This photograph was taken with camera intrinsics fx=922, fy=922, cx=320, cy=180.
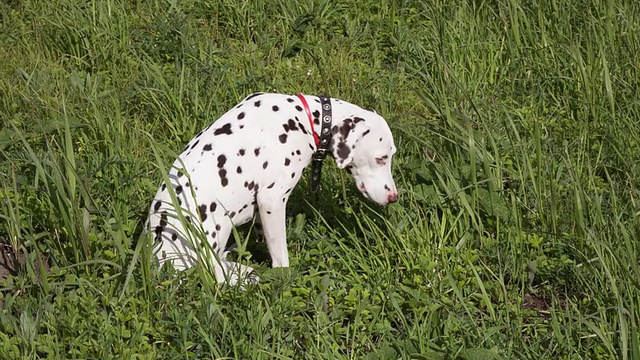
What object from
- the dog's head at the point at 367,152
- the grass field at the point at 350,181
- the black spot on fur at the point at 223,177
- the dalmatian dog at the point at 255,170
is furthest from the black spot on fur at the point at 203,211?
the dog's head at the point at 367,152

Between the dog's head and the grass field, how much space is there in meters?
0.25

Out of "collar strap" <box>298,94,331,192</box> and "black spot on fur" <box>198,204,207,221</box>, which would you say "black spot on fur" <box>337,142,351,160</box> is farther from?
"black spot on fur" <box>198,204,207,221</box>

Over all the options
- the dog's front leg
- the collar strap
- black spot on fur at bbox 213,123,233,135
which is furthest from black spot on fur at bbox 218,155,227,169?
the collar strap

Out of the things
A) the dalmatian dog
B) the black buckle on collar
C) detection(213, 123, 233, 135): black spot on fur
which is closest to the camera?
the dalmatian dog

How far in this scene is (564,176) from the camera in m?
5.39

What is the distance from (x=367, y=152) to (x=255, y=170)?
0.59 meters

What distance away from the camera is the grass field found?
4137mm

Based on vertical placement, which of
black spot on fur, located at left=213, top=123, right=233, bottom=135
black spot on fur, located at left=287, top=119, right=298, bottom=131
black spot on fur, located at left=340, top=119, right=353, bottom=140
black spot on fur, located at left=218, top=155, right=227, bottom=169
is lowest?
black spot on fur, located at left=218, top=155, right=227, bottom=169

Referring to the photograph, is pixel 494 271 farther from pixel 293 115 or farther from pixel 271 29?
pixel 271 29

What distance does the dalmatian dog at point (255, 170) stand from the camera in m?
4.48

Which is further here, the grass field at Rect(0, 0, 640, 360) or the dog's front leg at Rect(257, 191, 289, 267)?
the dog's front leg at Rect(257, 191, 289, 267)

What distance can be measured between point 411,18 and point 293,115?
252 cm

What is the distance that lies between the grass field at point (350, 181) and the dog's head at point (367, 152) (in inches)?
9.7

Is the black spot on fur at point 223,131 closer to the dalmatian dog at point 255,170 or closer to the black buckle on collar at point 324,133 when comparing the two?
the dalmatian dog at point 255,170
